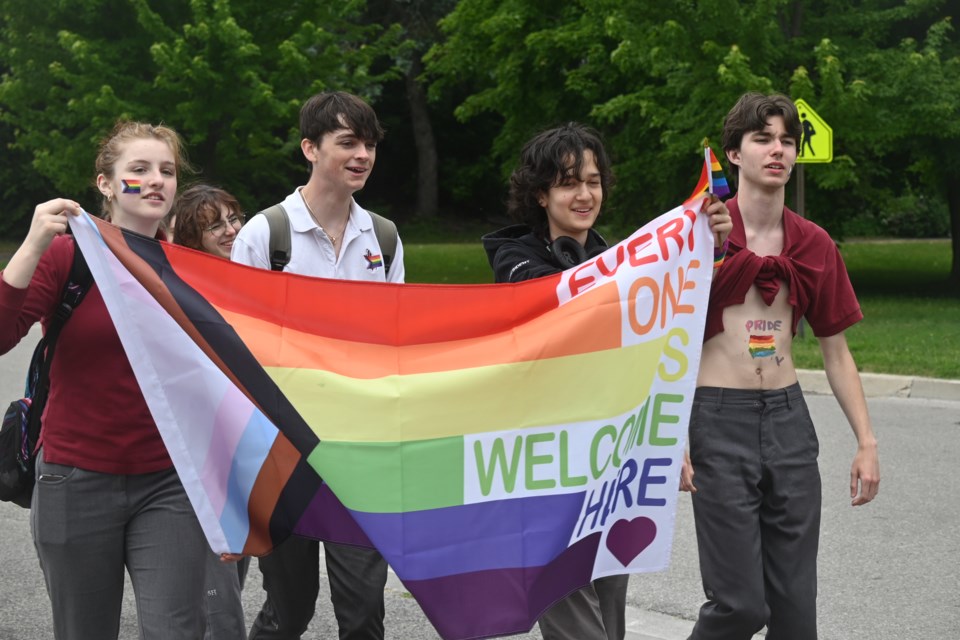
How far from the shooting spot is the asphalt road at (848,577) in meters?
5.62

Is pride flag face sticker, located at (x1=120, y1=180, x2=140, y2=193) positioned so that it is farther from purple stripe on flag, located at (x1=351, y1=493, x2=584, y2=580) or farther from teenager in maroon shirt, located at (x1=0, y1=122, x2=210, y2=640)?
purple stripe on flag, located at (x1=351, y1=493, x2=584, y2=580)

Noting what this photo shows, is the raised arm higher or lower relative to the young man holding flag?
higher

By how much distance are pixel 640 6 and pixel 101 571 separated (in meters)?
15.2

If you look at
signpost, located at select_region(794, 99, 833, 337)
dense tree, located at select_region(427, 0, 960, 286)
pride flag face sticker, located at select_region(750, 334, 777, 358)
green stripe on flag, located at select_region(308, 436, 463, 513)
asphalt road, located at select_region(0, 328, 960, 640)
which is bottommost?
asphalt road, located at select_region(0, 328, 960, 640)

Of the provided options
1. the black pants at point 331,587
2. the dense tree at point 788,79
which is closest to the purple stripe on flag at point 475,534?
the black pants at point 331,587

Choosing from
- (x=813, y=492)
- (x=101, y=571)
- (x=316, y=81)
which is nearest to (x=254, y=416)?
(x=101, y=571)

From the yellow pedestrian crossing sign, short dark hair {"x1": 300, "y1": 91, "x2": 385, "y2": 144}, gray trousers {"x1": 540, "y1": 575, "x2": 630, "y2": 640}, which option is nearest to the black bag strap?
short dark hair {"x1": 300, "y1": 91, "x2": 385, "y2": 144}

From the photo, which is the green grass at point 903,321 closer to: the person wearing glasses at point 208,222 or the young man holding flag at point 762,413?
the young man holding flag at point 762,413

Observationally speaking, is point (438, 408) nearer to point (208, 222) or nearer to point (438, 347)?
point (438, 347)

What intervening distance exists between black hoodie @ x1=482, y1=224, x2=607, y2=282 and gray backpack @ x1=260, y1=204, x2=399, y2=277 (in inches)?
14.5

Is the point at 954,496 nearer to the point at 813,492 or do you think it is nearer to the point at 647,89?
the point at 813,492

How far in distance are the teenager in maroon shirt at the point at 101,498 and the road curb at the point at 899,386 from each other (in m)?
9.05

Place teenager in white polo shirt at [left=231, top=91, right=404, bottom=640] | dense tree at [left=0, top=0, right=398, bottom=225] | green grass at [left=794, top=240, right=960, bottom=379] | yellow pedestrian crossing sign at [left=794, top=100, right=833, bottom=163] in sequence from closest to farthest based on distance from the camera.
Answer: teenager in white polo shirt at [left=231, top=91, right=404, bottom=640]
green grass at [left=794, top=240, right=960, bottom=379]
yellow pedestrian crossing sign at [left=794, top=100, right=833, bottom=163]
dense tree at [left=0, top=0, right=398, bottom=225]

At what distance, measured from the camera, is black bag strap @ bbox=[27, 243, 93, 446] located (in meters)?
3.70
